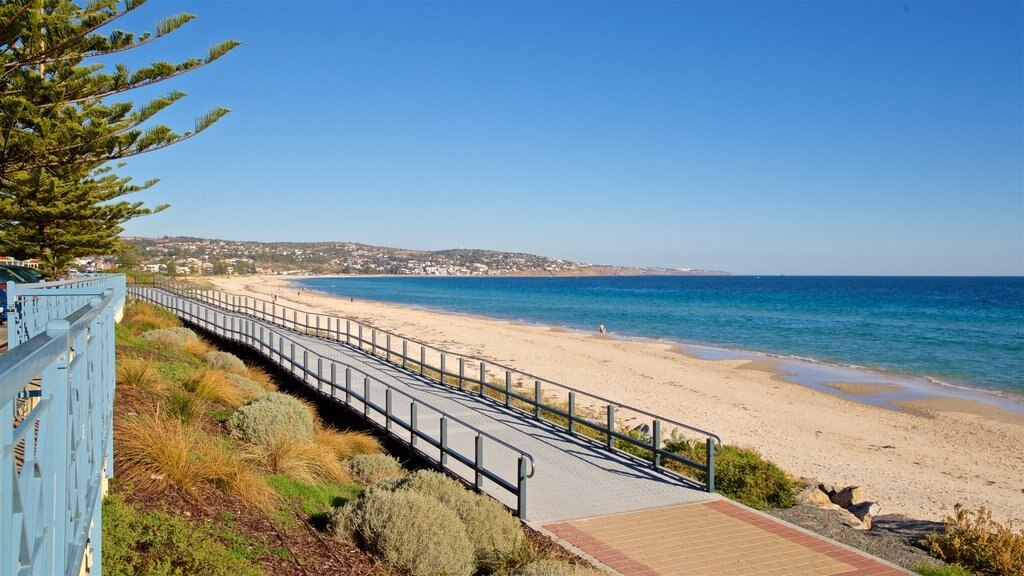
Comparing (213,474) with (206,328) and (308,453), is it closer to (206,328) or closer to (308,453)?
(308,453)

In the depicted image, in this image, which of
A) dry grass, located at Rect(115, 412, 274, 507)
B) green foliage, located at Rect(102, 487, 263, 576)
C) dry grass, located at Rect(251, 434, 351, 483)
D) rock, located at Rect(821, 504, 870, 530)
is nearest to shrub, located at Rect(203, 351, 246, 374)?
dry grass, located at Rect(251, 434, 351, 483)

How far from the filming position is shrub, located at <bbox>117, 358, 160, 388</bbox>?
10453 mm

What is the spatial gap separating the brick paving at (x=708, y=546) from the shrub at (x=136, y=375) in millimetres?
6434

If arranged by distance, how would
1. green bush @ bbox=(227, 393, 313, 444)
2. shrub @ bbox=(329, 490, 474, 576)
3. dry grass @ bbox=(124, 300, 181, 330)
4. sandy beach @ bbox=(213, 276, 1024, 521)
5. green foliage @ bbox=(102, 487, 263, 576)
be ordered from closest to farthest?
green foliage @ bbox=(102, 487, 263, 576), shrub @ bbox=(329, 490, 474, 576), green bush @ bbox=(227, 393, 313, 444), sandy beach @ bbox=(213, 276, 1024, 521), dry grass @ bbox=(124, 300, 181, 330)

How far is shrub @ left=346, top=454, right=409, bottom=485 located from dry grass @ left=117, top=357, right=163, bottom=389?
3.35m

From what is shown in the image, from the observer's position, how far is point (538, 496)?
28.7 ft

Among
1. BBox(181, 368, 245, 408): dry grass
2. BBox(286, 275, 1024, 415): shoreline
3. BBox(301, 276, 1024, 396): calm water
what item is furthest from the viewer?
BBox(301, 276, 1024, 396): calm water

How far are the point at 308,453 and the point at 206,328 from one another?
18.4 metres

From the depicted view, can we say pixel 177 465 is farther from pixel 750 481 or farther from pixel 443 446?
pixel 750 481

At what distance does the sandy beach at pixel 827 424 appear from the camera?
1445 centimetres

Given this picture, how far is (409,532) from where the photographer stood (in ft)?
20.9

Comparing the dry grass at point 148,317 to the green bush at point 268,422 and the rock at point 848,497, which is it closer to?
the green bush at point 268,422

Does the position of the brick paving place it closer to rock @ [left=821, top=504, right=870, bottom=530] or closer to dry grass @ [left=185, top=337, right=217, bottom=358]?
rock @ [left=821, top=504, right=870, bottom=530]

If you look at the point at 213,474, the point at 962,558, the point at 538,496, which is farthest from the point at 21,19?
the point at 962,558
